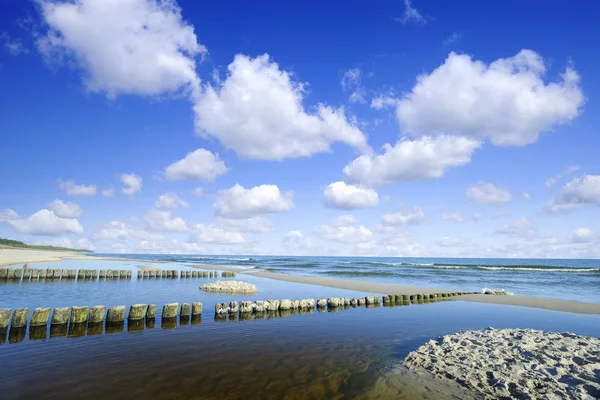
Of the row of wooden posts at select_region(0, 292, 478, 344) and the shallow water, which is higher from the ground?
the row of wooden posts at select_region(0, 292, 478, 344)

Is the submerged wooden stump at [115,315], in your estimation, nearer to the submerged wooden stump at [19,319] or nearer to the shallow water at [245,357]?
the shallow water at [245,357]

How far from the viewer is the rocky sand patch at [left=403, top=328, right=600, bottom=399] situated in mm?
7680

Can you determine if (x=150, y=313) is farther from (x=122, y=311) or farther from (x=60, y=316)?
(x=60, y=316)

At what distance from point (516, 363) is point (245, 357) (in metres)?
7.79

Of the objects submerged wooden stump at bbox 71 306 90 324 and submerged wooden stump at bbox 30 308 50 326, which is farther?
submerged wooden stump at bbox 71 306 90 324

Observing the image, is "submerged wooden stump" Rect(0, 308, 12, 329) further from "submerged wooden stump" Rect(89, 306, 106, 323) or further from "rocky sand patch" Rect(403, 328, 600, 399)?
"rocky sand patch" Rect(403, 328, 600, 399)

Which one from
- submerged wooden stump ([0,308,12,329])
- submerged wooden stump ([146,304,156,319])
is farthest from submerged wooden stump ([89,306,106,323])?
submerged wooden stump ([0,308,12,329])

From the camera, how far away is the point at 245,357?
10008mm

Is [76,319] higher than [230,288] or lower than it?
higher

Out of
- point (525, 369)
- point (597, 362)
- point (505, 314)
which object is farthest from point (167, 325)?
point (505, 314)

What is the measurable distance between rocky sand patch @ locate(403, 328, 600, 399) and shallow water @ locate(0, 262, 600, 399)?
0.86 metres

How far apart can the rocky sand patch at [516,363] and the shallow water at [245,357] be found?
2.82 feet

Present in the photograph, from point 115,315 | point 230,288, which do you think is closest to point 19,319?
point 115,315

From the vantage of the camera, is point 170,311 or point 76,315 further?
point 170,311
